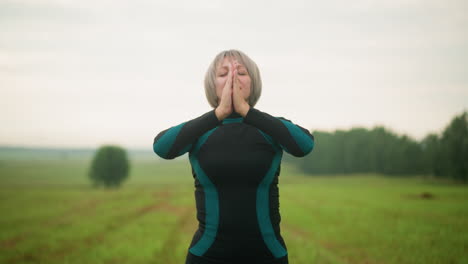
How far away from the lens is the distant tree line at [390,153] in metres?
54.3

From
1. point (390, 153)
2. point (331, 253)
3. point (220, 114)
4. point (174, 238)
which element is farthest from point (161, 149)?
point (390, 153)

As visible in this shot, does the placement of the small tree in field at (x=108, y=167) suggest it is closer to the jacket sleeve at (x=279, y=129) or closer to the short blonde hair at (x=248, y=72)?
the short blonde hair at (x=248, y=72)

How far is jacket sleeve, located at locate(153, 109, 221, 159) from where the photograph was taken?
5.93 ft

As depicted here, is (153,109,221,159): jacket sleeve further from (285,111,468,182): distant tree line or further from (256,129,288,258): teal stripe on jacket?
(285,111,468,182): distant tree line

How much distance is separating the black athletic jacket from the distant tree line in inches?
2506

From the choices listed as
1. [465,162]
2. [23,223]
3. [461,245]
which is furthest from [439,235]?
[465,162]

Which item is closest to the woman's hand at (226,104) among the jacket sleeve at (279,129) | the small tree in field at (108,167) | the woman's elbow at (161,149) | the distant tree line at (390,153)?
the jacket sleeve at (279,129)

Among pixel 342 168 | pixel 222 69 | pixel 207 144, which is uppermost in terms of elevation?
pixel 222 69

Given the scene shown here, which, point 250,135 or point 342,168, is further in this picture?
point 342,168

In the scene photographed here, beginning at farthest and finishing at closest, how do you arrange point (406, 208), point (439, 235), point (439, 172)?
point (439, 172) → point (406, 208) → point (439, 235)

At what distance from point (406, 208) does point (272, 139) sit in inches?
995

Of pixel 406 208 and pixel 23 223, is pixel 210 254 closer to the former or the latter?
pixel 23 223

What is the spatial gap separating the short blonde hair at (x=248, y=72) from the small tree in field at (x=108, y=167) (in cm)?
7123

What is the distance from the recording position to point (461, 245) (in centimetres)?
1085
